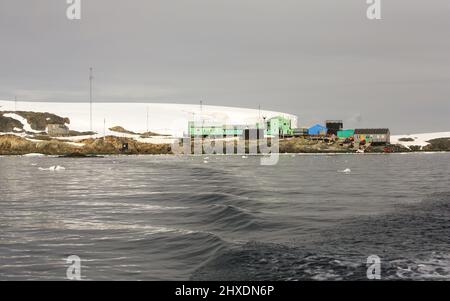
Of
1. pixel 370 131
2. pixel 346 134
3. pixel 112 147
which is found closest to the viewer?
pixel 112 147

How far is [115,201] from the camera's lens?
34188mm

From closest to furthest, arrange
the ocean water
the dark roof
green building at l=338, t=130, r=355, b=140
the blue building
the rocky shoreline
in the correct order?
the ocean water < the rocky shoreline < the dark roof < green building at l=338, t=130, r=355, b=140 < the blue building

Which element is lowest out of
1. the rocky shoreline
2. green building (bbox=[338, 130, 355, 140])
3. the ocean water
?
the ocean water

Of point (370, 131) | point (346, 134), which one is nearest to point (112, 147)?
point (346, 134)

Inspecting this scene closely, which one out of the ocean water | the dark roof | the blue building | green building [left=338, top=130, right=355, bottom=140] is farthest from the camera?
the blue building

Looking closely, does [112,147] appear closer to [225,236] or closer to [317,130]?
[317,130]

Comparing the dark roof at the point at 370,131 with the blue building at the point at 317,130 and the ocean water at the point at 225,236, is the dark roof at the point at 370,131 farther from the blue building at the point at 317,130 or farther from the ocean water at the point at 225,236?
the ocean water at the point at 225,236

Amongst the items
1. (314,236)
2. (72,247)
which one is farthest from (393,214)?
(72,247)

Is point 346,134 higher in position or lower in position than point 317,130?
lower

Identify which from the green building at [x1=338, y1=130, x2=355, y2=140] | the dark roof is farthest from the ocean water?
the dark roof

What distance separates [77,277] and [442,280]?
34.6 ft

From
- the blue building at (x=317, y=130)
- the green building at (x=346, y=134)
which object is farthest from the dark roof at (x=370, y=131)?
the blue building at (x=317, y=130)

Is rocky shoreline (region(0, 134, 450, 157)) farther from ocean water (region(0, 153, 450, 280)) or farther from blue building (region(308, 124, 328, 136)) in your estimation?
ocean water (region(0, 153, 450, 280))
